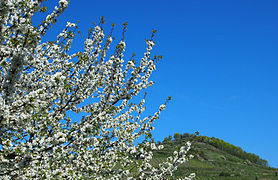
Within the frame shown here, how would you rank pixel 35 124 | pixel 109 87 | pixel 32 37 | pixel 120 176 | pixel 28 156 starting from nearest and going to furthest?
1. pixel 32 37
2. pixel 28 156
3. pixel 109 87
4. pixel 35 124
5. pixel 120 176

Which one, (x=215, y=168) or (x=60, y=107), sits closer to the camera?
(x=60, y=107)

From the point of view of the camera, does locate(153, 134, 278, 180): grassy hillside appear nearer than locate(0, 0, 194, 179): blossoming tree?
No

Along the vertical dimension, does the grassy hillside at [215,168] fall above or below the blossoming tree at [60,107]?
above

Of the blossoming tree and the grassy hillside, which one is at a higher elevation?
the grassy hillside

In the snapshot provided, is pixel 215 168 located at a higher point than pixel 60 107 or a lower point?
higher

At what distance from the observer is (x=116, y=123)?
968 cm

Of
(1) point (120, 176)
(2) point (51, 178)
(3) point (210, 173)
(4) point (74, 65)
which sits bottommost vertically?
(2) point (51, 178)

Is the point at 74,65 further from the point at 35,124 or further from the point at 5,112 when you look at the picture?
the point at 5,112

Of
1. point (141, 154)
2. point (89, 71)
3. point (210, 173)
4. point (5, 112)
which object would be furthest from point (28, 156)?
point (210, 173)

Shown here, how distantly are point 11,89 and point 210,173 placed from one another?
65.7 meters

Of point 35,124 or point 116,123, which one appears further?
point 116,123

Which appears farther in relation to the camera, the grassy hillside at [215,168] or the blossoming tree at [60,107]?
the grassy hillside at [215,168]

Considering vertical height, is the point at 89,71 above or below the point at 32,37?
above

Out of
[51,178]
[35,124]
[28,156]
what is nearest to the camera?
[28,156]
